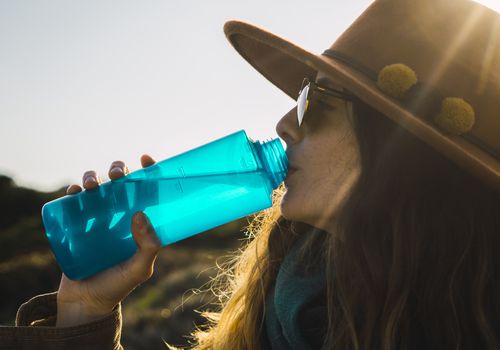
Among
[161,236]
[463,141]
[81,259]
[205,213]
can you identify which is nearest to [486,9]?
[463,141]

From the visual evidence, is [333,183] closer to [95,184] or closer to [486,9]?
[486,9]

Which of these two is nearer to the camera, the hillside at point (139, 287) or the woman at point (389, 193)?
the woman at point (389, 193)

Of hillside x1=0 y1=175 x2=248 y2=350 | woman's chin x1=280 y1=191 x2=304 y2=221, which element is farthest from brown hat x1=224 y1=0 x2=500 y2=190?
hillside x1=0 y1=175 x2=248 y2=350

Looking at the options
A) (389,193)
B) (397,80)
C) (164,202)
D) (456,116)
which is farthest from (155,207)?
(456,116)

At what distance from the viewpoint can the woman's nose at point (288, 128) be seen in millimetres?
1722

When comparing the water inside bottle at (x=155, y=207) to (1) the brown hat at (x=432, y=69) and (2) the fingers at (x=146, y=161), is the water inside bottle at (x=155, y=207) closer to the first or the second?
(2) the fingers at (x=146, y=161)

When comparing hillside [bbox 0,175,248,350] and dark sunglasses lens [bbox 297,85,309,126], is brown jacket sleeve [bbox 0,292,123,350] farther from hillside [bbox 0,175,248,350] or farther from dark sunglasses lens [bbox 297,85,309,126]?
hillside [bbox 0,175,248,350]

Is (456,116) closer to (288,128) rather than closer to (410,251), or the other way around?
(410,251)

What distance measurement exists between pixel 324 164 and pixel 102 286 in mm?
922

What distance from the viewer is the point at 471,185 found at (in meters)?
1.61

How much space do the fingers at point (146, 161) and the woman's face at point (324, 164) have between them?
53 cm

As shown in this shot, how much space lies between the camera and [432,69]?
141cm

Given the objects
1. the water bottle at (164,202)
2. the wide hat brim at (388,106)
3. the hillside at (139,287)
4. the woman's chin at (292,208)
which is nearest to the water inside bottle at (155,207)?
the water bottle at (164,202)

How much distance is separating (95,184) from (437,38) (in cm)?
123
